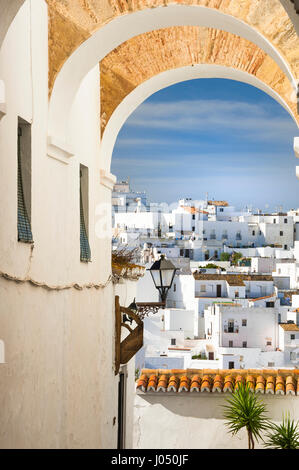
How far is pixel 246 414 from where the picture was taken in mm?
6973

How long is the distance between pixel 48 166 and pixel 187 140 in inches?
2164

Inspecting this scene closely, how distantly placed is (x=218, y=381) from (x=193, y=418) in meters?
0.50

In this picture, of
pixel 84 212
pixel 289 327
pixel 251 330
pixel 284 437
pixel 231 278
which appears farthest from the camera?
pixel 231 278

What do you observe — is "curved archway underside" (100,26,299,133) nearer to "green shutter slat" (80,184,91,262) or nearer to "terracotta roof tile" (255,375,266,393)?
"green shutter slat" (80,184,91,262)

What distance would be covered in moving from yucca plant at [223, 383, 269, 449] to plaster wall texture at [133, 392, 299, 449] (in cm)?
30

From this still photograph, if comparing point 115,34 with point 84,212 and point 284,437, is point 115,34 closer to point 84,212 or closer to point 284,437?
point 84,212

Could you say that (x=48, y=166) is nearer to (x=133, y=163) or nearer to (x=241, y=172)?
(x=133, y=163)

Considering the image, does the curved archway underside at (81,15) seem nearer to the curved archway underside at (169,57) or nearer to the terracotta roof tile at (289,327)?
the curved archway underside at (169,57)

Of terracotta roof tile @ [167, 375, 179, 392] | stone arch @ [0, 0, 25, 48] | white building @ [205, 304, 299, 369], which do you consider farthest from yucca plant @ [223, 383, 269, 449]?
white building @ [205, 304, 299, 369]

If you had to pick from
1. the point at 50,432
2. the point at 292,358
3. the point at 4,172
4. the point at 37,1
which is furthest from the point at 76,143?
the point at 292,358

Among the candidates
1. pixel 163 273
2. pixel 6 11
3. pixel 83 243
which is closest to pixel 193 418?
pixel 163 273

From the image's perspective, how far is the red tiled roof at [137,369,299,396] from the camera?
7.61 meters

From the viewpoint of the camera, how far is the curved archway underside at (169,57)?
5674mm
